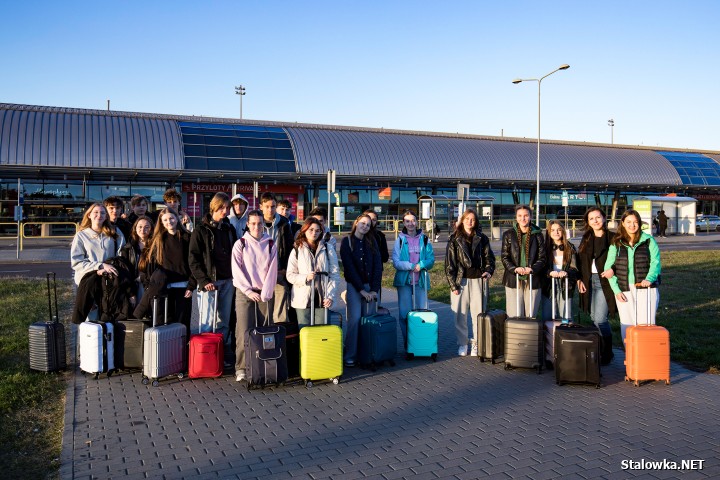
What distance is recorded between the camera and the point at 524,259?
25.5 feet

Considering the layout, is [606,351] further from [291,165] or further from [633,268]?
[291,165]

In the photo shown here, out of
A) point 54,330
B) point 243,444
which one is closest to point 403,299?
point 243,444

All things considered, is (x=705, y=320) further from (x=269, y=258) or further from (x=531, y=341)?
(x=269, y=258)

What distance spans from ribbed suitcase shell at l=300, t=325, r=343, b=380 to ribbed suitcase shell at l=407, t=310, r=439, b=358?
140 centimetres

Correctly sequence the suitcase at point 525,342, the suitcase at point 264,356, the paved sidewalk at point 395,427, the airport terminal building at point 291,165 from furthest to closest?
the airport terminal building at point 291,165 < the suitcase at point 525,342 < the suitcase at point 264,356 < the paved sidewalk at point 395,427

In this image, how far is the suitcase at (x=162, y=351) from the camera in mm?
6719

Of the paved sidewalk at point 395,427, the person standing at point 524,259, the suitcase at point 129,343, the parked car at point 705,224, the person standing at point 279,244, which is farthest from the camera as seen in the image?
the parked car at point 705,224

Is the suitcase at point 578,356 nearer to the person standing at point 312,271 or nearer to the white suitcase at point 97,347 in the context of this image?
the person standing at point 312,271

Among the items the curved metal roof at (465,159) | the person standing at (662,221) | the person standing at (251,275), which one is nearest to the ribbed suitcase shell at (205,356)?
the person standing at (251,275)

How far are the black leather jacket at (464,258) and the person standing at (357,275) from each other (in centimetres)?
98

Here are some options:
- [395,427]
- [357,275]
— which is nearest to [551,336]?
[357,275]

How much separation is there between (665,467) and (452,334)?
512 cm

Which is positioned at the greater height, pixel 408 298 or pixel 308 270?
pixel 308 270

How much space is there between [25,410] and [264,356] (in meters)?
2.31
